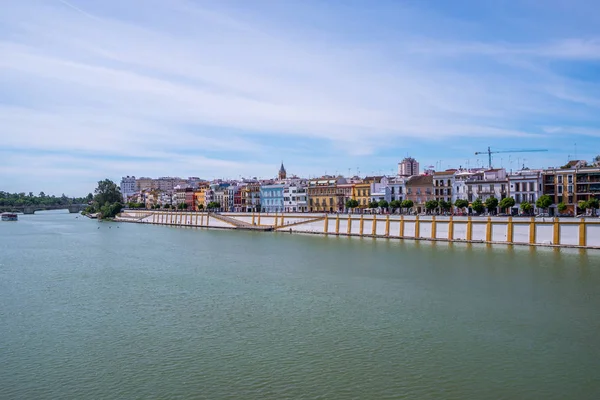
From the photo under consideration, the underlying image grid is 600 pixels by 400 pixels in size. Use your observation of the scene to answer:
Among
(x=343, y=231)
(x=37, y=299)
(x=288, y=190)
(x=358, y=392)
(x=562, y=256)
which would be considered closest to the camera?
(x=358, y=392)

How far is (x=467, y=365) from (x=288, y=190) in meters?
64.2

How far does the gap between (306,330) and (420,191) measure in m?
46.9

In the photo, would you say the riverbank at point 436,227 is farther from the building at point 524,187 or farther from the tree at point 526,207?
the building at point 524,187

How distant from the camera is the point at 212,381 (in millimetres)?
12953

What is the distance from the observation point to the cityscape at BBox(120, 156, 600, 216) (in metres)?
48.4

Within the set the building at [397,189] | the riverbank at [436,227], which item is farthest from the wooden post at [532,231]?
the building at [397,189]

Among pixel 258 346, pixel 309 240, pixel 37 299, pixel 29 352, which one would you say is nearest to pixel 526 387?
pixel 258 346

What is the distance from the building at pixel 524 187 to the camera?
50.4 metres

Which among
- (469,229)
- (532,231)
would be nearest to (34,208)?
(469,229)

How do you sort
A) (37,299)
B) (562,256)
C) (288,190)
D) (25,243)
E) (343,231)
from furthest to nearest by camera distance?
1. (288,190)
2. (343,231)
3. (25,243)
4. (562,256)
5. (37,299)

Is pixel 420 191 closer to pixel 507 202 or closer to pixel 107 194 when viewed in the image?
pixel 507 202

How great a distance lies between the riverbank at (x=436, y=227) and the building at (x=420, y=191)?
10610 mm

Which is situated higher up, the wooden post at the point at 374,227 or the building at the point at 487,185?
the building at the point at 487,185

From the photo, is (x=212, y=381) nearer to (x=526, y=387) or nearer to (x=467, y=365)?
(x=467, y=365)
